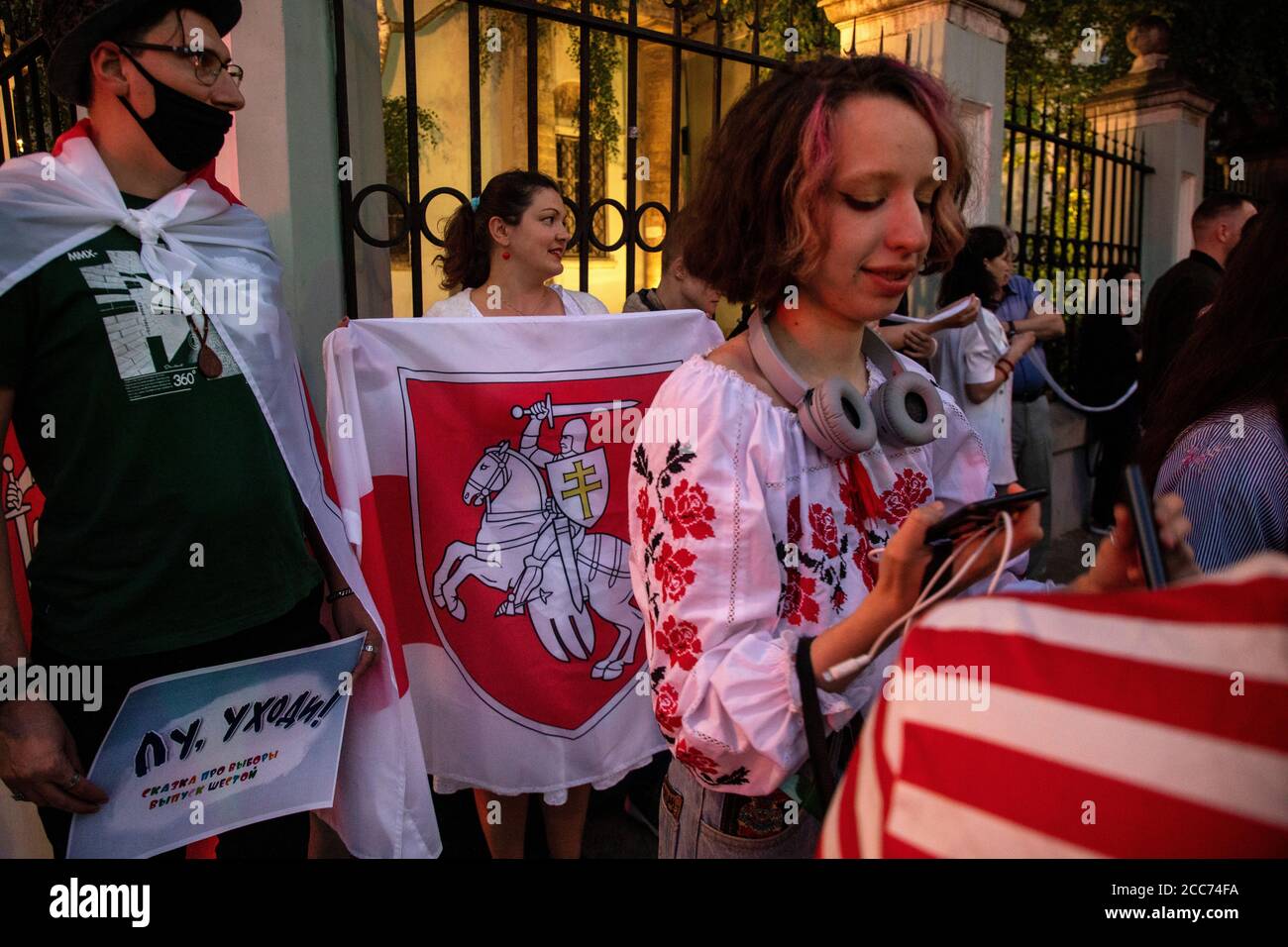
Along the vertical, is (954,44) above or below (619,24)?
above

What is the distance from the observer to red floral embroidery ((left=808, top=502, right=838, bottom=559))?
1475mm

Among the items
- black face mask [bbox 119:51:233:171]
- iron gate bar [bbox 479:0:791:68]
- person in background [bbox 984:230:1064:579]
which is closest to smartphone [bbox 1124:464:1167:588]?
black face mask [bbox 119:51:233:171]

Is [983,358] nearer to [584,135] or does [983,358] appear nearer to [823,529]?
[584,135]

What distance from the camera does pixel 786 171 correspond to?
152 centimetres

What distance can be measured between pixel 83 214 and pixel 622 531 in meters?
1.63

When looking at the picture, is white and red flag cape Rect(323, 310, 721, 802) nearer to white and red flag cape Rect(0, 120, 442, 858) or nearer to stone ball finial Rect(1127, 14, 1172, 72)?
white and red flag cape Rect(0, 120, 442, 858)

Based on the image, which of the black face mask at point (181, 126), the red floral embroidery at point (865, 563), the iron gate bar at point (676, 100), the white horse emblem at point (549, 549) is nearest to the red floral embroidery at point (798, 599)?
the red floral embroidery at point (865, 563)

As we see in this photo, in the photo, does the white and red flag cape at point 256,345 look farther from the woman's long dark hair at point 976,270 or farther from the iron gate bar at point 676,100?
the woman's long dark hair at point 976,270

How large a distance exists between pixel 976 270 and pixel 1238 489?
391 cm

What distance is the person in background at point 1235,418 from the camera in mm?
1411

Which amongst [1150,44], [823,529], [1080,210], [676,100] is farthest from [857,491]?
[1150,44]

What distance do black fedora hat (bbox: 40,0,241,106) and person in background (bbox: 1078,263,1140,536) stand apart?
23.3 feet

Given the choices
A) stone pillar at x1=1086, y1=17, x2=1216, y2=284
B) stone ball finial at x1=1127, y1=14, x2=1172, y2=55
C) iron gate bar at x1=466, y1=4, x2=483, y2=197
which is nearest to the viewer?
iron gate bar at x1=466, y1=4, x2=483, y2=197
